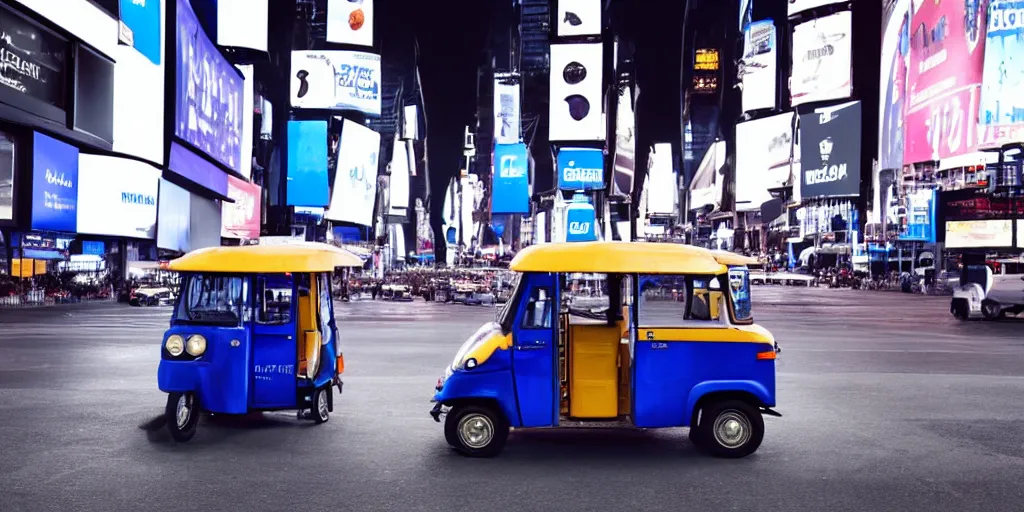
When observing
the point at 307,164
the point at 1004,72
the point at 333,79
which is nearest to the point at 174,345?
the point at 1004,72

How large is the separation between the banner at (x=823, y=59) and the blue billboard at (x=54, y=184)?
211ft

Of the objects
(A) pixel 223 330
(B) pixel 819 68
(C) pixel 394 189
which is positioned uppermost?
(B) pixel 819 68

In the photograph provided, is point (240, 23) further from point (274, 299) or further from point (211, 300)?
point (211, 300)

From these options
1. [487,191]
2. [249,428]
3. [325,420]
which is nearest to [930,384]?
[325,420]

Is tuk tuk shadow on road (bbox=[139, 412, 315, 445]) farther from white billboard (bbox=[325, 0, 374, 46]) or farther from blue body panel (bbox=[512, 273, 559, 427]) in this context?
white billboard (bbox=[325, 0, 374, 46])

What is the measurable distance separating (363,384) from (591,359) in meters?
5.75

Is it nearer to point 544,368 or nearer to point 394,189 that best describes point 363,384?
point 544,368

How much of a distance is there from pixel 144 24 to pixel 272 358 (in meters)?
37.1

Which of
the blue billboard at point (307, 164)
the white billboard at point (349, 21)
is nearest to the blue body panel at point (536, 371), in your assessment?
the blue billboard at point (307, 164)

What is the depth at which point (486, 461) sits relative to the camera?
827 centimetres

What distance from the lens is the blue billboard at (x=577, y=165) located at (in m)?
88.2

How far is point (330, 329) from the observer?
1035cm

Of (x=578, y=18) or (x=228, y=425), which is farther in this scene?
(x=578, y=18)

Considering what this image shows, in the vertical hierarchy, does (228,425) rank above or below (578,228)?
below
